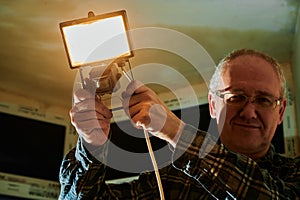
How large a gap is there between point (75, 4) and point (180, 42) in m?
0.38

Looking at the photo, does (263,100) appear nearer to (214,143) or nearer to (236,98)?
(236,98)

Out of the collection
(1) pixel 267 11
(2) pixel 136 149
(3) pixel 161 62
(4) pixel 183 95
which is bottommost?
(2) pixel 136 149

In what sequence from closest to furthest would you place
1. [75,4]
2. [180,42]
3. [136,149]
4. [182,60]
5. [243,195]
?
[243,195] → [75,4] → [180,42] → [182,60] → [136,149]

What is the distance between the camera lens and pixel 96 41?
2.94 ft

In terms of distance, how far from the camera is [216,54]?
1762 millimetres

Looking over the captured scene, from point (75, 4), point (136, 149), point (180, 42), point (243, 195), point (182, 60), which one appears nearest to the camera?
point (243, 195)

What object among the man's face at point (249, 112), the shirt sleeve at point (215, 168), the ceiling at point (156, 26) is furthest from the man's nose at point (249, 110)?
the ceiling at point (156, 26)

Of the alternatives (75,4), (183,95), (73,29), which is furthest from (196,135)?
(183,95)

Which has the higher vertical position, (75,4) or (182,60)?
(75,4)

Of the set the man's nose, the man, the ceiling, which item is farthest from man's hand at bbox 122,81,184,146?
the ceiling

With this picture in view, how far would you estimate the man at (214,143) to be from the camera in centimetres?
79

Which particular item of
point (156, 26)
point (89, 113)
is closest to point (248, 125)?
point (89, 113)

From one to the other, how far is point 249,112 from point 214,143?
0.27 metres

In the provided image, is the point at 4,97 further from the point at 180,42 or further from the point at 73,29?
the point at 73,29
